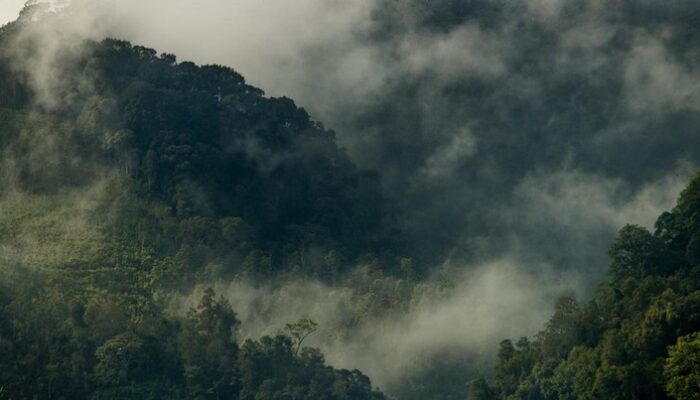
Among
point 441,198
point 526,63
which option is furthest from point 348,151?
point 526,63

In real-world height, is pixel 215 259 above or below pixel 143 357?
above

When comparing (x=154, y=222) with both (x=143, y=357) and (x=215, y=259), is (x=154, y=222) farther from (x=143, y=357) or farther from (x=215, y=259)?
(x=143, y=357)

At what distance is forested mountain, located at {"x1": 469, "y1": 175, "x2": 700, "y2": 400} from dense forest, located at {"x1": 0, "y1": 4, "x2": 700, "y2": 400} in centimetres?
12

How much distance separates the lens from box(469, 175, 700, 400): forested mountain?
69.8m

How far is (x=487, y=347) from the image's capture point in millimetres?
97812

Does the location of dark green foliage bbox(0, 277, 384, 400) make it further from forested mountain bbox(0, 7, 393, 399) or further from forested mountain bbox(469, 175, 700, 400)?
forested mountain bbox(469, 175, 700, 400)

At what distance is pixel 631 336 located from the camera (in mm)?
72812

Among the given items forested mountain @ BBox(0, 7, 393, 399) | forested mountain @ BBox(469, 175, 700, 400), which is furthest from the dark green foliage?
forested mountain @ BBox(469, 175, 700, 400)

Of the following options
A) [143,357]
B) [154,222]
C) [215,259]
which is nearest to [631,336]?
[143,357]

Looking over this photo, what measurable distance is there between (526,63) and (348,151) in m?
29.3

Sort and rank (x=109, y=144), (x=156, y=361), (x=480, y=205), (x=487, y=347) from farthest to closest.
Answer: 1. (x=480, y=205)
2. (x=109, y=144)
3. (x=487, y=347)
4. (x=156, y=361)

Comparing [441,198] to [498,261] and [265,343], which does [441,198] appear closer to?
[498,261]

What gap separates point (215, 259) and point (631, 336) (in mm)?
42279

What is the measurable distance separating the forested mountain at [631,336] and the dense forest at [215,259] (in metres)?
0.12
